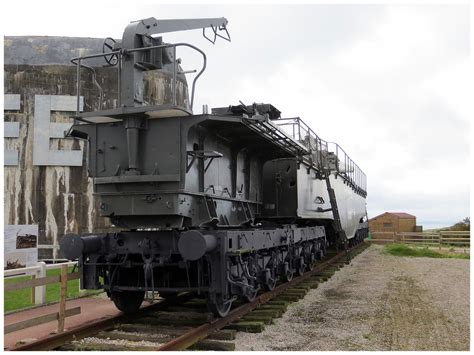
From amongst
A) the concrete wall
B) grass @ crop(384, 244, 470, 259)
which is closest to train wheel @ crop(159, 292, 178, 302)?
the concrete wall

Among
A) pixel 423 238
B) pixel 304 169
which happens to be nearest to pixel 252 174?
pixel 304 169

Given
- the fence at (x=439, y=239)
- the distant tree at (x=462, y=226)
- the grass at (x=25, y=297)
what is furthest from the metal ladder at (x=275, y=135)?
the distant tree at (x=462, y=226)

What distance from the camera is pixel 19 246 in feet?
35.0

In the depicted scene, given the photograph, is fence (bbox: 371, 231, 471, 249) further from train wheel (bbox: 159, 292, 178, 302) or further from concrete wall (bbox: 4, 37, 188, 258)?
train wheel (bbox: 159, 292, 178, 302)

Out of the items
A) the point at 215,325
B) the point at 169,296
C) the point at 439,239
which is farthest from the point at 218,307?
the point at 439,239

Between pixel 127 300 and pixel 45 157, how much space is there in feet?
39.0

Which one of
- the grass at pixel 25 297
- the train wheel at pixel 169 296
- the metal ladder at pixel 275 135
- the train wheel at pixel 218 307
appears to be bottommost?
the grass at pixel 25 297

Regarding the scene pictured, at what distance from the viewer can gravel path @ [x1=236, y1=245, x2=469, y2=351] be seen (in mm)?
7020

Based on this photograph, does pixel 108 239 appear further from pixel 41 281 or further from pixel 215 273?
pixel 215 273

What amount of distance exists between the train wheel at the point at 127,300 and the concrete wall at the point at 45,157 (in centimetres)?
1089

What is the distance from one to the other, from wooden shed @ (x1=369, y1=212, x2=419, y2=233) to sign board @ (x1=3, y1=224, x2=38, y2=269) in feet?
108

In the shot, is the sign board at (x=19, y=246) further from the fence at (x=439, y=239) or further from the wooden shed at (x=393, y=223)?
the wooden shed at (x=393, y=223)

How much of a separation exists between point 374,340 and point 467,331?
170 centimetres

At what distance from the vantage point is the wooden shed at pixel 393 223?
39.9 metres
